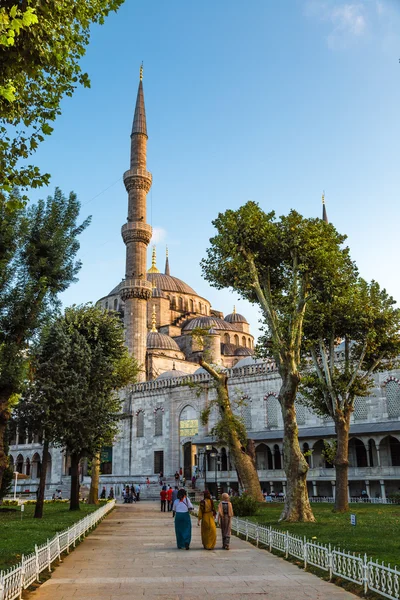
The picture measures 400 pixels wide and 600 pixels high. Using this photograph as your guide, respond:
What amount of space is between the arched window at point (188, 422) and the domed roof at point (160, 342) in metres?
12.9

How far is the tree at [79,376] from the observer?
59.2 feet

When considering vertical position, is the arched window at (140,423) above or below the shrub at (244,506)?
above

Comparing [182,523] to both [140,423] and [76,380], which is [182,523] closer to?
[76,380]

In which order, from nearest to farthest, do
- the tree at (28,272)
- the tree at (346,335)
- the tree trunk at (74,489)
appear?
1. the tree at (28,272)
2. the tree at (346,335)
3. the tree trunk at (74,489)

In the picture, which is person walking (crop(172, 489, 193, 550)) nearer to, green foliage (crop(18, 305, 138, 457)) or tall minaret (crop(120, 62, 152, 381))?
green foliage (crop(18, 305, 138, 457))

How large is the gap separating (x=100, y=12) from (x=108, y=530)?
13.2 metres

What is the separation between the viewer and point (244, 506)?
56.3 ft

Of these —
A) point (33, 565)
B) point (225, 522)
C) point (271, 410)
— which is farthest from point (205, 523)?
point (271, 410)

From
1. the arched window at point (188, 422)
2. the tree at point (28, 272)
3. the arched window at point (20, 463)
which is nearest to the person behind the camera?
the tree at point (28, 272)

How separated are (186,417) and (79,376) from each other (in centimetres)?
2331

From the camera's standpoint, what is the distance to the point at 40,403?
1820 centimetres

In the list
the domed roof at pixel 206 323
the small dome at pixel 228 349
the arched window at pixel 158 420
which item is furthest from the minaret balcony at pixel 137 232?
the small dome at pixel 228 349

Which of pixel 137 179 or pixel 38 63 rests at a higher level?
pixel 137 179

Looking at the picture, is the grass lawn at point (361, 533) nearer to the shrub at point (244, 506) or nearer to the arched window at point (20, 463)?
the shrub at point (244, 506)
